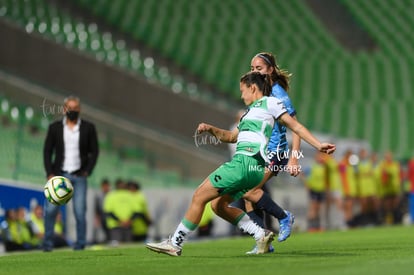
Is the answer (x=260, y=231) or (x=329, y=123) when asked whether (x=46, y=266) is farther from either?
(x=329, y=123)

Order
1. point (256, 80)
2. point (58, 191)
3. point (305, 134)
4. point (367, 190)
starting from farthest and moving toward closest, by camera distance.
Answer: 1. point (367, 190)
2. point (58, 191)
3. point (256, 80)
4. point (305, 134)

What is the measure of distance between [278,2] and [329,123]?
6457 millimetres

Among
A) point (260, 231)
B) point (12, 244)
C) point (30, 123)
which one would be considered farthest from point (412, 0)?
point (260, 231)

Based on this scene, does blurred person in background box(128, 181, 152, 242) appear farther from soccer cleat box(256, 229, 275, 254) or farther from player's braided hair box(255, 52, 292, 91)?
soccer cleat box(256, 229, 275, 254)

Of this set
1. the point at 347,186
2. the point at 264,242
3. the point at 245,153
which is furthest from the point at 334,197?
the point at 245,153

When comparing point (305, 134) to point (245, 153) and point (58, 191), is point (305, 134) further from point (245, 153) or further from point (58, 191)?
point (58, 191)

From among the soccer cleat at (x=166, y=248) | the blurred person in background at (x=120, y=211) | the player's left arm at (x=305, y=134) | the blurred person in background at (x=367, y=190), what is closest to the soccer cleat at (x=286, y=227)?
the soccer cleat at (x=166, y=248)

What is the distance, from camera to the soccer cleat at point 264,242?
10.4 m

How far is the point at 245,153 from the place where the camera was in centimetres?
956

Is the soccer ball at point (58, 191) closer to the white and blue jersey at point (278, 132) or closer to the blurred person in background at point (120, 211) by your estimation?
the white and blue jersey at point (278, 132)

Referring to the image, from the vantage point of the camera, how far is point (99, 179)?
2223cm

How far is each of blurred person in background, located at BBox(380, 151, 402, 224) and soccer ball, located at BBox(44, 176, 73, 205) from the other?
16362 millimetres

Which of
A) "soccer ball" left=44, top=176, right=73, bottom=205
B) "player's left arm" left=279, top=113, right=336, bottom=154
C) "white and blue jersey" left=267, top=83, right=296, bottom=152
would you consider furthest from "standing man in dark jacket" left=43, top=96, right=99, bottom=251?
"player's left arm" left=279, top=113, right=336, bottom=154

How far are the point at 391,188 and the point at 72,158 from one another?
14810 millimetres
